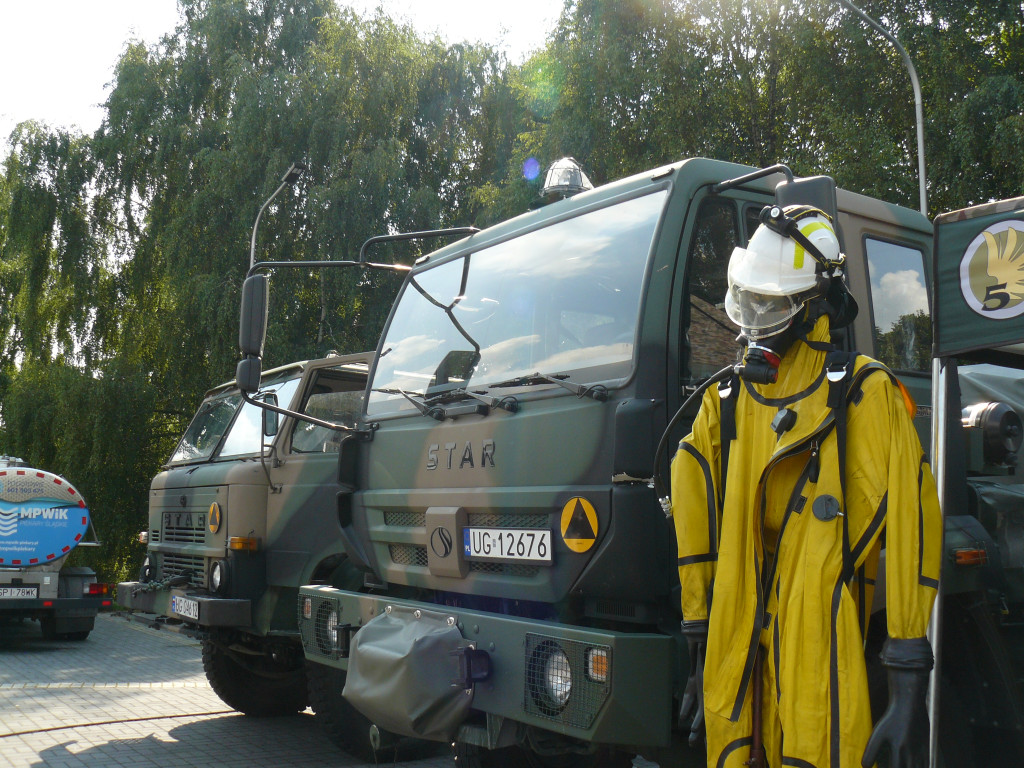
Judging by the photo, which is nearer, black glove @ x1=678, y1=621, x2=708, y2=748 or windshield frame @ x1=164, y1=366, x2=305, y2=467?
black glove @ x1=678, y1=621, x2=708, y2=748

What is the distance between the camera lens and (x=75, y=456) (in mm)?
17797

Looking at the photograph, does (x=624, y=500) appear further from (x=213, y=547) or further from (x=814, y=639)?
(x=213, y=547)

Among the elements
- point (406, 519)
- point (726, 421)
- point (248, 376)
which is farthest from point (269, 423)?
point (726, 421)

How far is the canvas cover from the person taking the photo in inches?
120

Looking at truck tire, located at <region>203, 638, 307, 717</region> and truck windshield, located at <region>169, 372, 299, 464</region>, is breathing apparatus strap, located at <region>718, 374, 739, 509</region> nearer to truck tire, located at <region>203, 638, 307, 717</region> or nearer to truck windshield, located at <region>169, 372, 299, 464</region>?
truck windshield, located at <region>169, 372, 299, 464</region>

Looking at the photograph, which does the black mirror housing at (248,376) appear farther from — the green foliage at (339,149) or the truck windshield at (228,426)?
the green foliage at (339,149)

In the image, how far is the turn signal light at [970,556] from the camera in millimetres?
3213

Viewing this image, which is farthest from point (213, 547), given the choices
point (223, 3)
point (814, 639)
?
point (223, 3)

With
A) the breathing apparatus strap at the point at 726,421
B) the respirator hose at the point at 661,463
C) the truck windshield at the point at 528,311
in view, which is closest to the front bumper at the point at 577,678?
the respirator hose at the point at 661,463

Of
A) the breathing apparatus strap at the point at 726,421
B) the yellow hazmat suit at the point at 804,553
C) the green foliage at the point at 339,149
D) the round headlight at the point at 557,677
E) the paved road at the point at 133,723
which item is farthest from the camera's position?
the green foliage at the point at 339,149

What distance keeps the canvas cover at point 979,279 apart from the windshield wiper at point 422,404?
1897 millimetres

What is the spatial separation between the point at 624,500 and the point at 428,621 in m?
1.00

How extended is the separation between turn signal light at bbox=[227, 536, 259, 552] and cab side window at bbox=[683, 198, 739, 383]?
3970 mm

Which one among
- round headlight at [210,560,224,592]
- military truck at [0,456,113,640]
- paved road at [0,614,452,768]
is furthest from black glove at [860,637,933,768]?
military truck at [0,456,113,640]
